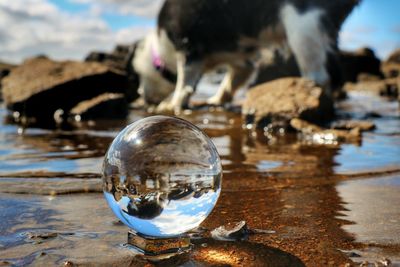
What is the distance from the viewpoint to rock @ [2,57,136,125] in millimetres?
7430

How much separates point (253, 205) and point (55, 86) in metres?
5.81

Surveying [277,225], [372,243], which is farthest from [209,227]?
[372,243]

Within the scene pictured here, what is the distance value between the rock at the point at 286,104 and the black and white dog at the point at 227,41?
124cm

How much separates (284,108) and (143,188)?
158 inches

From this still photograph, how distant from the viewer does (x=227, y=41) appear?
8227 mm

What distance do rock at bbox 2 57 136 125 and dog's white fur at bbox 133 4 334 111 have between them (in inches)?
33.0

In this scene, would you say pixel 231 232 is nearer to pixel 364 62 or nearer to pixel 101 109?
pixel 101 109

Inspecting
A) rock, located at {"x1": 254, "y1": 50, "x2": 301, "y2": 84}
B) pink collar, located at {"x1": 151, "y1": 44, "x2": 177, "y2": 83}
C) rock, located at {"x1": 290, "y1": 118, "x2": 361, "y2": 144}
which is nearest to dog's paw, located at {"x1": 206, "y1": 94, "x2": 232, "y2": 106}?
rock, located at {"x1": 254, "y1": 50, "x2": 301, "y2": 84}

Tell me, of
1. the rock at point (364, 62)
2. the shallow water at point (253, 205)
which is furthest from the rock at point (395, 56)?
the shallow water at point (253, 205)

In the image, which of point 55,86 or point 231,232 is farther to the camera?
point 55,86

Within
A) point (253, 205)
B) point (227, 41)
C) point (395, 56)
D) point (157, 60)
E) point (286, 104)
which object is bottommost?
point (253, 205)

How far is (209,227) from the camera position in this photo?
6.04 feet

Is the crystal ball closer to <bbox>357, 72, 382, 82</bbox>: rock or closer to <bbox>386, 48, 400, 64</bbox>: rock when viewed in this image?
<bbox>357, 72, 382, 82</bbox>: rock

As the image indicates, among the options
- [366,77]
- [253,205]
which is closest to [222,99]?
[253,205]
